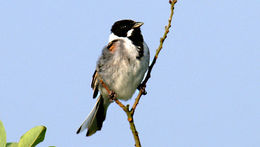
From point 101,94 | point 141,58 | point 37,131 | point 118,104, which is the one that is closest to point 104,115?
point 101,94

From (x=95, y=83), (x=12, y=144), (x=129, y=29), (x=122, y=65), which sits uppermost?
(x=129, y=29)

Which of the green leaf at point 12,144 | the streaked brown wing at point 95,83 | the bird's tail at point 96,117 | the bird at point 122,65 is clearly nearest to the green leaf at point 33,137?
the green leaf at point 12,144

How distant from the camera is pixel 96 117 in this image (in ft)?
18.9

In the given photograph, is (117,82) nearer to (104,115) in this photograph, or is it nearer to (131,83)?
(131,83)

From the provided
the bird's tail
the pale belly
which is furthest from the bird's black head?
the bird's tail

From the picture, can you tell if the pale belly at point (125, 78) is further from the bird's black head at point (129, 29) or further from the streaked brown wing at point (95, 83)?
the bird's black head at point (129, 29)

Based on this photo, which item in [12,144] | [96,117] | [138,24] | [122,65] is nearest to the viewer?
[12,144]

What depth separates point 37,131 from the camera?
226cm

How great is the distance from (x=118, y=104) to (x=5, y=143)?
1.42 meters

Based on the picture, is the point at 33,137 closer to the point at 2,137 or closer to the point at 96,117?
the point at 2,137

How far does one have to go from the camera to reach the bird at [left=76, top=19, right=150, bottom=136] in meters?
5.12

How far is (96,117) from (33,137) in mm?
3558

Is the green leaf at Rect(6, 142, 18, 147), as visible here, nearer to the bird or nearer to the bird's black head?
the bird

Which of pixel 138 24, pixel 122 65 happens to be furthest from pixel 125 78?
pixel 138 24
